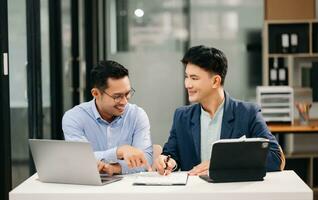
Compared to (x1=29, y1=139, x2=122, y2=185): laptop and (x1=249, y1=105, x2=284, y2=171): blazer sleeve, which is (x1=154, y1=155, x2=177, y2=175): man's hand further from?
(x1=249, y1=105, x2=284, y2=171): blazer sleeve

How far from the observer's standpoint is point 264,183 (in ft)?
7.71

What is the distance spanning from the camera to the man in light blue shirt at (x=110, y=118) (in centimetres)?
294

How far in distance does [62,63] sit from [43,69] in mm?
430

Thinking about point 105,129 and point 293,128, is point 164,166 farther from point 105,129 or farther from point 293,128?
point 293,128

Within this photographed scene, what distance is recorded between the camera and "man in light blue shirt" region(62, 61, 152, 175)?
2943mm

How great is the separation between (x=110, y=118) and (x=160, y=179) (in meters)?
0.73

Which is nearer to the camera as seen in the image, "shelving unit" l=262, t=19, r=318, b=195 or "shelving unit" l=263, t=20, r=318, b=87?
"shelving unit" l=262, t=19, r=318, b=195

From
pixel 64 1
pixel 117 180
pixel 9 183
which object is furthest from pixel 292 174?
pixel 64 1

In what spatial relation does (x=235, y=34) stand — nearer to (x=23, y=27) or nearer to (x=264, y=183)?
(x=23, y=27)

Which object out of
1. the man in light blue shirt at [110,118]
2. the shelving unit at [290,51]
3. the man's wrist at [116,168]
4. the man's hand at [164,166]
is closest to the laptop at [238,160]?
the man's hand at [164,166]

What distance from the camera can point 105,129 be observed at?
303 centimetres

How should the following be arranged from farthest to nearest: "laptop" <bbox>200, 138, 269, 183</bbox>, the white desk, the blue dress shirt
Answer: the blue dress shirt, "laptop" <bbox>200, 138, 269, 183</bbox>, the white desk

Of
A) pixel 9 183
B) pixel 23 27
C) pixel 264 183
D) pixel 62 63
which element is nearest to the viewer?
pixel 264 183

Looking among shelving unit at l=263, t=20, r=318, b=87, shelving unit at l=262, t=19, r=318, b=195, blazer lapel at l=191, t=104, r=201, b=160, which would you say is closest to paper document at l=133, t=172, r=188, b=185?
blazer lapel at l=191, t=104, r=201, b=160
